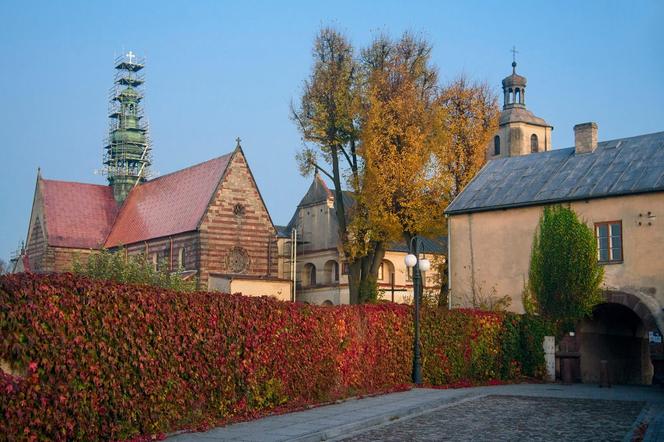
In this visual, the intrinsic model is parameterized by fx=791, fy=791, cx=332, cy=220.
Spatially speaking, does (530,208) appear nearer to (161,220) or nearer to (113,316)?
(113,316)

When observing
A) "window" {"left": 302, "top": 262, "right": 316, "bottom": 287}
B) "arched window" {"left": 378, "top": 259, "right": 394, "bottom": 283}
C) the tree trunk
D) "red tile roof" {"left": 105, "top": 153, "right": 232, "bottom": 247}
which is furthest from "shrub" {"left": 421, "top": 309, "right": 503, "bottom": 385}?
"window" {"left": 302, "top": 262, "right": 316, "bottom": 287}

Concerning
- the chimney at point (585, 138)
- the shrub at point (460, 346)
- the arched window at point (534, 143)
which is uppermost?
the arched window at point (534, 143)

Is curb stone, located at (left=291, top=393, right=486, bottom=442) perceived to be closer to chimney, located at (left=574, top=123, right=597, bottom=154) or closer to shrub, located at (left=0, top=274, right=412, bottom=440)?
shrub, located at (left=0, top=274, right=412, bottom=440)

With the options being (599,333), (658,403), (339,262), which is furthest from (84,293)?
(339,262)

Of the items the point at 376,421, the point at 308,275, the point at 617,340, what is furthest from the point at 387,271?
the point at 376,421

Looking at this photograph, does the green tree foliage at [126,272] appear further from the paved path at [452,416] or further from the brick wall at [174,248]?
the brick wall at [174,248]

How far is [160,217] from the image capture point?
5931cm

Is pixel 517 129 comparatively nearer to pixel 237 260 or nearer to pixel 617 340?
pixel 237 260

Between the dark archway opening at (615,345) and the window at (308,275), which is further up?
the window at (308,275)

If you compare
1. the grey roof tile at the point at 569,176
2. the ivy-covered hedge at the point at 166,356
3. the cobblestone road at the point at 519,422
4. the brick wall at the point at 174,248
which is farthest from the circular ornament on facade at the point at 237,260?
the cobblestone road at the point at 519,422

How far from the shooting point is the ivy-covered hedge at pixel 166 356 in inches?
460

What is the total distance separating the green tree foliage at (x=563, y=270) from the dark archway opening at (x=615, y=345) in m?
1.10

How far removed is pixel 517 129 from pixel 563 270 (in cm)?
5233

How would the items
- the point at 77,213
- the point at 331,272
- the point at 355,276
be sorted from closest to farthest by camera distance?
the point at 355,276
the point at 331,272
the point at 77,213
